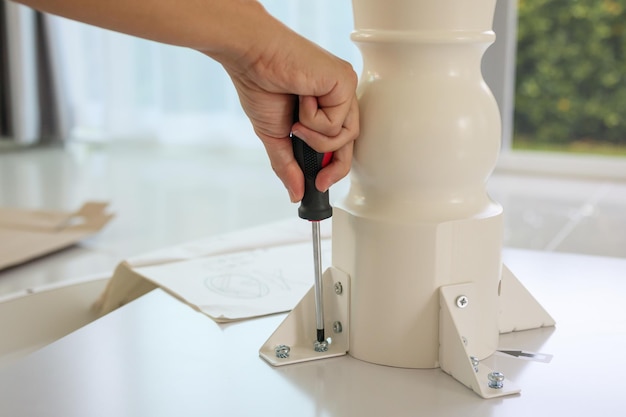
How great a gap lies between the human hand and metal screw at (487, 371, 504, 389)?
0.52 feet

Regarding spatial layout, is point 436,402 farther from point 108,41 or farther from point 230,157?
point 108,41

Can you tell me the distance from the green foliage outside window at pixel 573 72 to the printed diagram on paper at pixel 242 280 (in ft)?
13.5

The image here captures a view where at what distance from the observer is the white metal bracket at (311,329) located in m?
0.57

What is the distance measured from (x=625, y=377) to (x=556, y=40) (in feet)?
14.4

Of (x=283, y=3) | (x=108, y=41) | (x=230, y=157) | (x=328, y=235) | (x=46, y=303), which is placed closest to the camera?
(x=46, y=303)

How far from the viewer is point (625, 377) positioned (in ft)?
1.78

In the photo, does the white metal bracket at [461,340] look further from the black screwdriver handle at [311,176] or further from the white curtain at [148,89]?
the white curtain at [148,89]

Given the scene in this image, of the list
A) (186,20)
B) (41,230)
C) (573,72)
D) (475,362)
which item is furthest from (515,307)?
(573,72)

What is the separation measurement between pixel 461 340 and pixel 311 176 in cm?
14

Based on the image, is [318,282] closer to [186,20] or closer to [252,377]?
[252,377]

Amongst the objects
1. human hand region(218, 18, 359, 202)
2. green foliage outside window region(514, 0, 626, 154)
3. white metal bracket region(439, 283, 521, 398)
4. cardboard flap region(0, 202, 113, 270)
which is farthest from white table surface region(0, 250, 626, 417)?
green foliage outside window region(514, 0, 626, 154)

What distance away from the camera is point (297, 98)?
1.81 ft

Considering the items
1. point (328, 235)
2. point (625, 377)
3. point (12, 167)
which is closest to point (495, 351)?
point (625, 377)

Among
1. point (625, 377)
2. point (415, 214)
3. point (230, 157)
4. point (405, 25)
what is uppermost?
point (405, 25)
